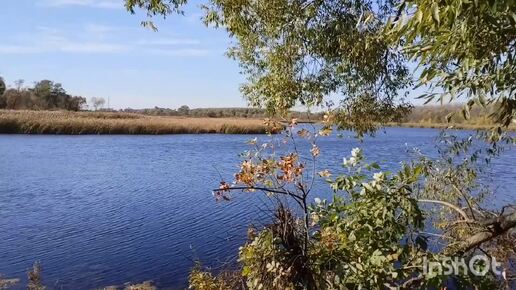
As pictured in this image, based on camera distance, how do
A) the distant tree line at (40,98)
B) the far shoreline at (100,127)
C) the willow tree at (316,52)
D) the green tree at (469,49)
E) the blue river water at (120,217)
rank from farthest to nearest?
the distant tree line at (40,98) < the far shoreline at (100,127) < the blue river water at (120,217) < the willow tree at (316,52) < the green tree at (469,49)

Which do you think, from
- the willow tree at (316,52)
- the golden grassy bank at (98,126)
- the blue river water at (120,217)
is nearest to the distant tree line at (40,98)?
the golden grassy bank at (98,126)

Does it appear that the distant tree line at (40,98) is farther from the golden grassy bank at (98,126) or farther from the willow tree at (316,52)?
the willow tree at (316,52)

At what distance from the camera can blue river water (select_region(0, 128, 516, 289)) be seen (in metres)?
9.15

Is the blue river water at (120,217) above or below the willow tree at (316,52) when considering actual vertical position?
below

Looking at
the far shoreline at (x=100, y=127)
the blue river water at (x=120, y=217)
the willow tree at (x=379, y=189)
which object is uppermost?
the willow tree at (x=379, y=189)

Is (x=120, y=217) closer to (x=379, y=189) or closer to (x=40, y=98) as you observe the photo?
(x=379, y=189)

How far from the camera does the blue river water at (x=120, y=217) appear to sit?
9148 millimetres

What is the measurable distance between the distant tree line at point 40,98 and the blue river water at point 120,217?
43.1 metres

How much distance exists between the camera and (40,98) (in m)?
68.2

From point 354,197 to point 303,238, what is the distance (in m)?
0.38

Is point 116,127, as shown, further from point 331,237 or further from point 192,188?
point 331,237

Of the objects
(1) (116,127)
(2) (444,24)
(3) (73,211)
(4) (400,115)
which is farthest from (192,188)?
(1) (116,127)

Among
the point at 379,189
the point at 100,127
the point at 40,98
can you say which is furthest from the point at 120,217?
the point at 40,98

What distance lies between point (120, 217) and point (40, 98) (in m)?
61.5
